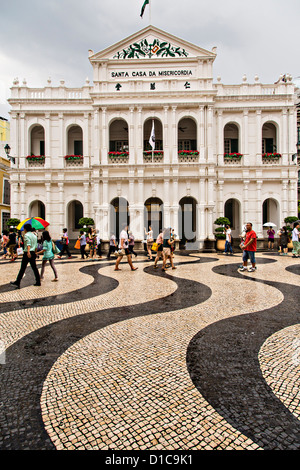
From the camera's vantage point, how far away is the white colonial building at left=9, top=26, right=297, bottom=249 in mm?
19844

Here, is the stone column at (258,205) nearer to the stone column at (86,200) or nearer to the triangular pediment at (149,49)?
the triangular pediment at (149,49)

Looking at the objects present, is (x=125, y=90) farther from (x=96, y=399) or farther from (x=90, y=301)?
(x=96, y=399)

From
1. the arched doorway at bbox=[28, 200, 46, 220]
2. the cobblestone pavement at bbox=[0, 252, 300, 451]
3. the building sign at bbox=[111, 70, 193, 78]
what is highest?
the building sign at bbox=[111, 70, 193, 78]

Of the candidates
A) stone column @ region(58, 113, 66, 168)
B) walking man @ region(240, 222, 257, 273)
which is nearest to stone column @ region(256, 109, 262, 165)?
walking man @ region(240, 222, 257, 273)

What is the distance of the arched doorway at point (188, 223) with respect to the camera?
842 inches

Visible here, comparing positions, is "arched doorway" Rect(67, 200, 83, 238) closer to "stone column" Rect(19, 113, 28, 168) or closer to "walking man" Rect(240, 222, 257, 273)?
"stone column" Rect(19, 113, 28, 168)

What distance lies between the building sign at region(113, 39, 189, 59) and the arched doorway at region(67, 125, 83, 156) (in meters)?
6.50

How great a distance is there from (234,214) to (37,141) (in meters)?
18.5

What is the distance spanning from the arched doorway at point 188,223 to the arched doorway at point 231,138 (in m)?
5.48

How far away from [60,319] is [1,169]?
1143 inches

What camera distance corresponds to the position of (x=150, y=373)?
2781mm

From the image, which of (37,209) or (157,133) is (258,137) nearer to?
(157,133)

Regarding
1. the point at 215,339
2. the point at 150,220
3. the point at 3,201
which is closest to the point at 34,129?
the point at 3,201

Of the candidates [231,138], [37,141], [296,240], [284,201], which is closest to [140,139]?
[231,138]
